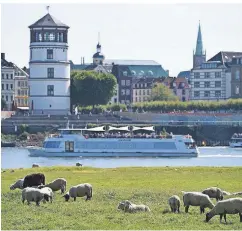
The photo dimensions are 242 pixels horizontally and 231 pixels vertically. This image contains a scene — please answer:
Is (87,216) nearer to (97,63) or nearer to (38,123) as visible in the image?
(38,123)

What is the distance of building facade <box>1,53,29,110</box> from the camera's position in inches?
4985

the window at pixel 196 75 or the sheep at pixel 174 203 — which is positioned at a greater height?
the window at pixel 196 75

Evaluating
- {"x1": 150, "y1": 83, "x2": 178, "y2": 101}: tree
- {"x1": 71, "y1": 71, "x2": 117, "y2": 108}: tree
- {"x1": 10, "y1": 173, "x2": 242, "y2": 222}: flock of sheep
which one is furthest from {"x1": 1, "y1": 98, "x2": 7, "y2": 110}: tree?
{"x1": 10, "y1": 173, "x2": 242, "y2": 222}: flock of sheep

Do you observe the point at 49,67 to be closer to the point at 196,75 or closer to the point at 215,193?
the point at 196,75

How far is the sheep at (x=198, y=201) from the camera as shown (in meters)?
25.9

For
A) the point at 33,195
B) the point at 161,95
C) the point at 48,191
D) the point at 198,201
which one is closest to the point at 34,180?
the point at 48,191

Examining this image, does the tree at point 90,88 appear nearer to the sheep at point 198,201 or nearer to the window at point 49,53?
the window at point 49,53

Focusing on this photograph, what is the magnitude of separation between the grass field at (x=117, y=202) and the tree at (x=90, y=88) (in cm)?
7725

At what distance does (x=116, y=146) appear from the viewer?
274 ft

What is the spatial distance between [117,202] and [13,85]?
103 metres

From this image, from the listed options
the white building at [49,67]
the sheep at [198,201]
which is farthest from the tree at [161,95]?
the sheep at [198,201]

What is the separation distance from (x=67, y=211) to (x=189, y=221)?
9.72 feet

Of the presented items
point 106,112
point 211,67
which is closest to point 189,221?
point 106,112

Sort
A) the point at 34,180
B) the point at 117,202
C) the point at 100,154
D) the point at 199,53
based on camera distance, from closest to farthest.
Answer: the point at 117,202, the point at 34,180, the point at 100,154, the point at 199,53
